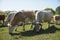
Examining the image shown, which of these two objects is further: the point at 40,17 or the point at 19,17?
the point at 40,17

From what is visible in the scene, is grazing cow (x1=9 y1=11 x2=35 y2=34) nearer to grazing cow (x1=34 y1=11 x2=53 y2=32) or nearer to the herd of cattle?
the herd of cattle

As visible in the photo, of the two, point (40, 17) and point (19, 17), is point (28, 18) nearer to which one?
point (19, 17)

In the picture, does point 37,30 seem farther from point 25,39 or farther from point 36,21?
point 25,39

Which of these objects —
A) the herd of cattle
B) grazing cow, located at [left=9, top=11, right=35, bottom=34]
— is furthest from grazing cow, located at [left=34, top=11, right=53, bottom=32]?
grazing cow, located at [left=9, top=11, right=35, bottom=34]

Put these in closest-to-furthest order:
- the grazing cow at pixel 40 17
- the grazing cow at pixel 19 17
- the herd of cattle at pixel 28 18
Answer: the grazing cow at pixel 19 17, the herd of cattle at pixel 28 18, the grazing cow at pixel 40 17

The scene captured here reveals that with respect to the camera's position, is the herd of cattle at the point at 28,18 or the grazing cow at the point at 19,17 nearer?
the grazing cow at the point at 19,17

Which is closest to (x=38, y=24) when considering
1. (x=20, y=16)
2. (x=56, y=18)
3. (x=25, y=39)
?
(x=20, y=16)

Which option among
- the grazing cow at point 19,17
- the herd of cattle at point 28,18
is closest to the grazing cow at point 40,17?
the herd of cattle at point 28,18

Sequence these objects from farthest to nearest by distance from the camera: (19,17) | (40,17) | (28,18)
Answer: (40,17) < (28,18) < (19,17)

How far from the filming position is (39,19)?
16.6m

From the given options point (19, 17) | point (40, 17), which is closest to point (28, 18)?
point (19, 17)

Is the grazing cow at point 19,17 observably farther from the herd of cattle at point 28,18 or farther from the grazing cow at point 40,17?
the grazing cow at point 40,17

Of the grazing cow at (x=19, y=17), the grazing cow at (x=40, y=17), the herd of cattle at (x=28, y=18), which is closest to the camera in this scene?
the grazing cow at (x=19, y=17)

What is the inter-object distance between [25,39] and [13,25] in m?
3.12
